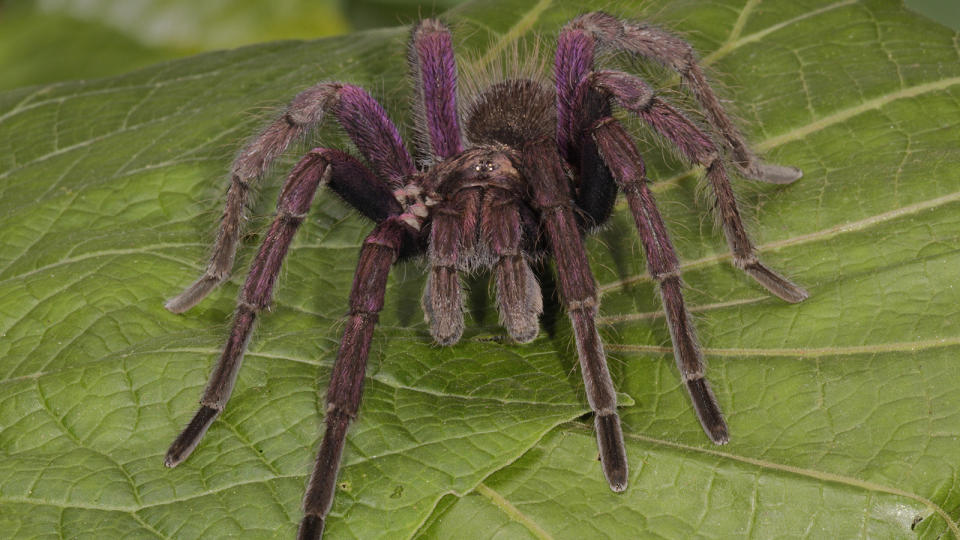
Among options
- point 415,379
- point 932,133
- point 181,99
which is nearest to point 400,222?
point 415,379

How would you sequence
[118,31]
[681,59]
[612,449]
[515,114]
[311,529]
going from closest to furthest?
[311,529], [612,449], [681,59], [515,114], [118,31]

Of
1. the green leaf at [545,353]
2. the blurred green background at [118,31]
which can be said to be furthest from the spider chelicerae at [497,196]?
the blurred green background at [118,31]

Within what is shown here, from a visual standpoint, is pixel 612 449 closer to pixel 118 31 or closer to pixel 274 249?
pixel 274 249

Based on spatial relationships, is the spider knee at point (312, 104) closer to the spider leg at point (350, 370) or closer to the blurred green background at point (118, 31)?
the spider leg at point (350, 370)

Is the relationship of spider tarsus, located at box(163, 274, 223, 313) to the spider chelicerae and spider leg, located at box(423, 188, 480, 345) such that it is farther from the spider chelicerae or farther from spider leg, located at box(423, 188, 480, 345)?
spider leg, located at box(423, 188, 480, 345)

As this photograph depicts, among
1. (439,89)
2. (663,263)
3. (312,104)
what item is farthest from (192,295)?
(663,263)

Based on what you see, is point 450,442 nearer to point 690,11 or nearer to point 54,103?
point 690,11

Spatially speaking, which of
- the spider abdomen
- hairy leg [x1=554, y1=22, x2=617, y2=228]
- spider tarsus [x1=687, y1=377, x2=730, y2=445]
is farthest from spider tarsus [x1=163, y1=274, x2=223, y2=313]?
spider tarsus [x1=687, y1=377, x2=730, y2=445]
